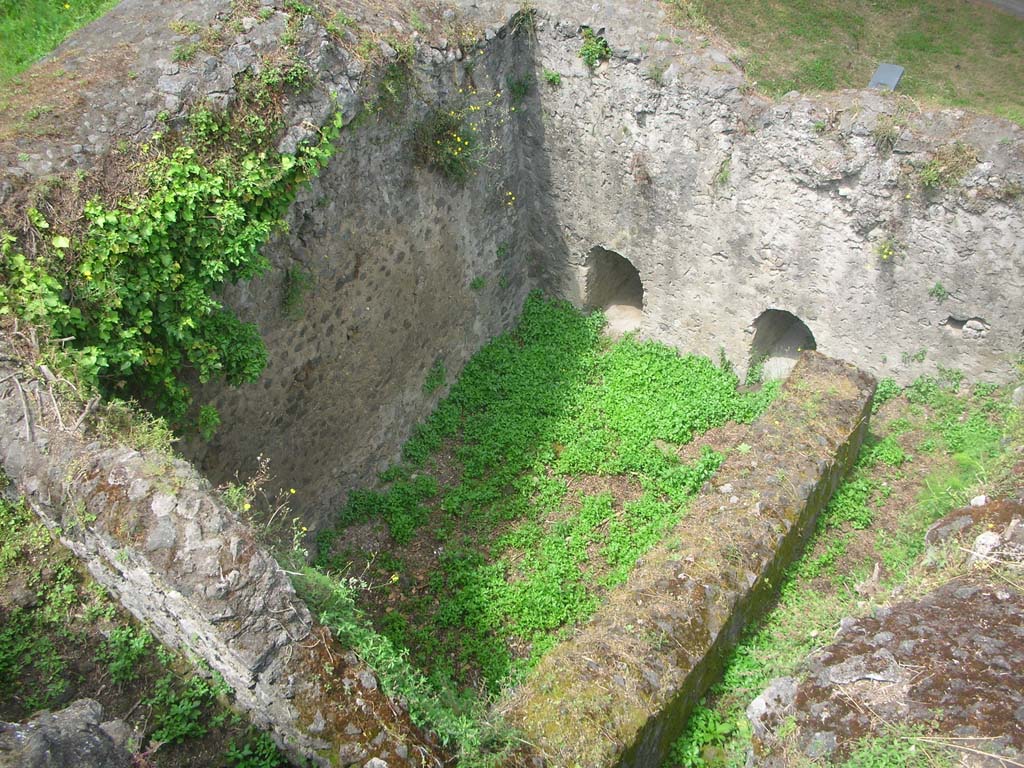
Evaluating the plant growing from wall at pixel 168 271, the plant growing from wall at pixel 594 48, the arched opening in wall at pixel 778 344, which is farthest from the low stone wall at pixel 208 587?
the arched opening in wall at pixel 778 344

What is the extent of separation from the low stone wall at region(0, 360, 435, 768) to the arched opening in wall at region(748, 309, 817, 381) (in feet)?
24.3

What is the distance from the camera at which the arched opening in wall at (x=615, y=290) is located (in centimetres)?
1084

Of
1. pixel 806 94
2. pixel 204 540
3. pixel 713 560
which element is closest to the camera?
pixel 204 540

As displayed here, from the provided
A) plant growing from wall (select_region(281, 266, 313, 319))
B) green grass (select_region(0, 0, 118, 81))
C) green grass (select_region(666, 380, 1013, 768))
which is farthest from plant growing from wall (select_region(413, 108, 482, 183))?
green grass (select_region(666, 380, 1013, 768))

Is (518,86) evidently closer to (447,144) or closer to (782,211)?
(447,144)

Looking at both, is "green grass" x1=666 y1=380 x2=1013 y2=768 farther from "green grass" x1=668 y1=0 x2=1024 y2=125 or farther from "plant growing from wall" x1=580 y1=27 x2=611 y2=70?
"plant growing from wall" x1=580 y1=27 x2=611 y2=70

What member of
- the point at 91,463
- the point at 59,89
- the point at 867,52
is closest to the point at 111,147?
the point at 59,89

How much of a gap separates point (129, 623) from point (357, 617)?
1387mm

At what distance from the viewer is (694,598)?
227 inches

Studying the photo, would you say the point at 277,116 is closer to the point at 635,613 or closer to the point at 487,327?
the point at 487,327

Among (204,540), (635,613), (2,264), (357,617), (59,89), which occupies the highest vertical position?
(59,89)

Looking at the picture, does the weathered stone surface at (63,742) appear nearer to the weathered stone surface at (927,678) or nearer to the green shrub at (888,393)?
the weathered stone surface at (927,678)

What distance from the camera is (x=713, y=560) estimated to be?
19.9 ft

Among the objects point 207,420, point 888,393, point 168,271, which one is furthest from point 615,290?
point 168,271
